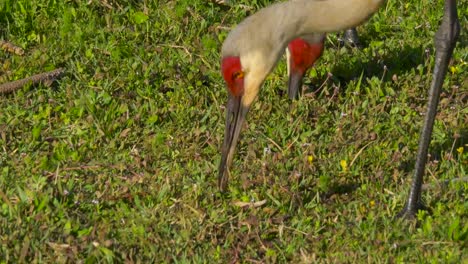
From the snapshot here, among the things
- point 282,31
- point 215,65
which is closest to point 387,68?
point 215,65

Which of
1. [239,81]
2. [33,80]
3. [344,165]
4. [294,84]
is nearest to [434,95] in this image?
[344,165]

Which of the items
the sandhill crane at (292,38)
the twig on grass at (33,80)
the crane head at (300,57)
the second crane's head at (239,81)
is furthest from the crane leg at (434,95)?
the twig on grass at (33,80)

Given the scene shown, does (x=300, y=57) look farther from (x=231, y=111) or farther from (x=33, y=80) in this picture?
(x=33, y=80)

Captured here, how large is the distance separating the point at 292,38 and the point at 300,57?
3.75 ft

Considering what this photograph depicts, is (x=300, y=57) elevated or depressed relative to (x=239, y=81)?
depressed

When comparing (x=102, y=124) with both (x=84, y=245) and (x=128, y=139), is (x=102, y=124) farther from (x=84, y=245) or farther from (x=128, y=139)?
(x=84, y=245)

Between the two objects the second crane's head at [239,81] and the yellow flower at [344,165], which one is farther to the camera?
the yellow flower at [344,165]

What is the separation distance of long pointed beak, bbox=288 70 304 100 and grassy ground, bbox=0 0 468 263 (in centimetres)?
8

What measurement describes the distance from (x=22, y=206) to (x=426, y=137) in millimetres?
1982

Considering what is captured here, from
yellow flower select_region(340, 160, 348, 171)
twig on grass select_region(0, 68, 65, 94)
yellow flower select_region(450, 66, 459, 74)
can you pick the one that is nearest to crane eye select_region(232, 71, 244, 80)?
yellow flower select_region(340, 160, 348, 171)

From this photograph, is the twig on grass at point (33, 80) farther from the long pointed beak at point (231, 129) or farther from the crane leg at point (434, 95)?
the crane leg at point (434, 95)

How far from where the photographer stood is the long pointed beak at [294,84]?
22.9ft

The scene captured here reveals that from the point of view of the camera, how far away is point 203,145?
21.4ft

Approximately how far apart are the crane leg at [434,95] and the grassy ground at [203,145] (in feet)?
0.28
